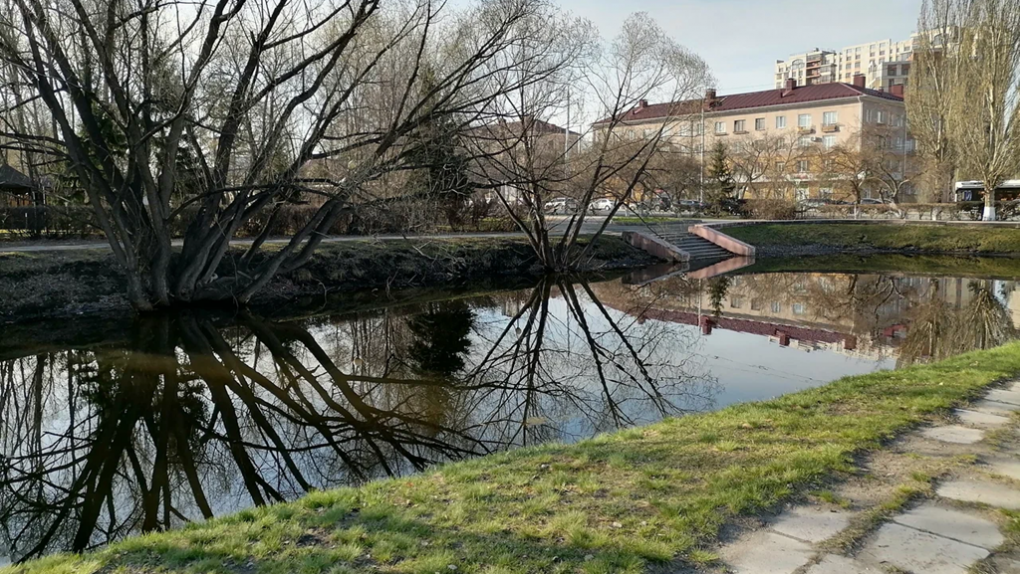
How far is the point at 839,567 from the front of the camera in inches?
142

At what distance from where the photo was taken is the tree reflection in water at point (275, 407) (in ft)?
20.2

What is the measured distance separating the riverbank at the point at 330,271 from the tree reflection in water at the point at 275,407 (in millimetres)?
2922

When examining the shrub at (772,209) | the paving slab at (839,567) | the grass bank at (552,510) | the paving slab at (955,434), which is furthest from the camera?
the shrub at (772,209)

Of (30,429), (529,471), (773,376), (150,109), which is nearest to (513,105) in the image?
(150,109)

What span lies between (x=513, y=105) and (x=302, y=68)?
841cm

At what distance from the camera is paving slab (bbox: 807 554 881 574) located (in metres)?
3.56

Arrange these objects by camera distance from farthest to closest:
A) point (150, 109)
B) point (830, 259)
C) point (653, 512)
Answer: point (830, 259), point (150, 109), point (653, 512)

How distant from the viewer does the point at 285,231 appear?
2444cm

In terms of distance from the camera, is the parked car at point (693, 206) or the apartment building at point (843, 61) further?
the apartment building at point (843, 61)

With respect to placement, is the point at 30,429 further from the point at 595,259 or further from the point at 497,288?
the point at 595,259

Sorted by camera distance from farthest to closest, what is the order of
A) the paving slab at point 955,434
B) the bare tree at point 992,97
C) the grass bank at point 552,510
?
the bare tree at point 992,97 → the paving slab at point 955,434 → the grass bank at point 552,510

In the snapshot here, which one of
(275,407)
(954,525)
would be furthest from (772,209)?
(954,525)

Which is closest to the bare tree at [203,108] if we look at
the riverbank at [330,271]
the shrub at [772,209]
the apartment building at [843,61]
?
the riverbank at [330,271]

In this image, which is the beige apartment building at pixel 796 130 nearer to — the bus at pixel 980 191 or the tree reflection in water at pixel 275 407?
the bus at pixel 980 191
